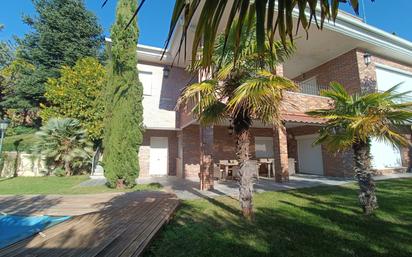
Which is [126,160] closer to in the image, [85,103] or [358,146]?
[358,146]

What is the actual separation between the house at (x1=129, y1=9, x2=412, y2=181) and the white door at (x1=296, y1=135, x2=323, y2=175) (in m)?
0.06

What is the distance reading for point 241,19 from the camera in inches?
48.4

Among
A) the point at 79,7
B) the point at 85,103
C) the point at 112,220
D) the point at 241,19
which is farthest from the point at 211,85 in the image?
the point at 79,7

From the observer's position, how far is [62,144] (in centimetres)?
1559

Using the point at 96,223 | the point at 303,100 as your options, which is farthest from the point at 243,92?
the point at 303,100

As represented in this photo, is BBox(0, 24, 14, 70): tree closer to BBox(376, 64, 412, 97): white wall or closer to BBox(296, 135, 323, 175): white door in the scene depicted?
BBox(296, 135, 323, 175): white door

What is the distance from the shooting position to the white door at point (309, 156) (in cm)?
1465

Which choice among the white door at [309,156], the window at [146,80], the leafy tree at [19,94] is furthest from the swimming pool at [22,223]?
the leafy tree at [19,94]

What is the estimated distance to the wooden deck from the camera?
147 inches

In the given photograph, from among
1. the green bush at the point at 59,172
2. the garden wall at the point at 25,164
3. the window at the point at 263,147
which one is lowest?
the green bush at the point at 59,172

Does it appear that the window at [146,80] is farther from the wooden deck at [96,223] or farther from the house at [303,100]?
the wooden deck at [96,223]

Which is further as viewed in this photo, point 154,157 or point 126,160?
point 154,157

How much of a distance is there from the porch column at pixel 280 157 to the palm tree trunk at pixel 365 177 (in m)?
5.65

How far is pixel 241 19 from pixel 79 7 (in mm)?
33147
